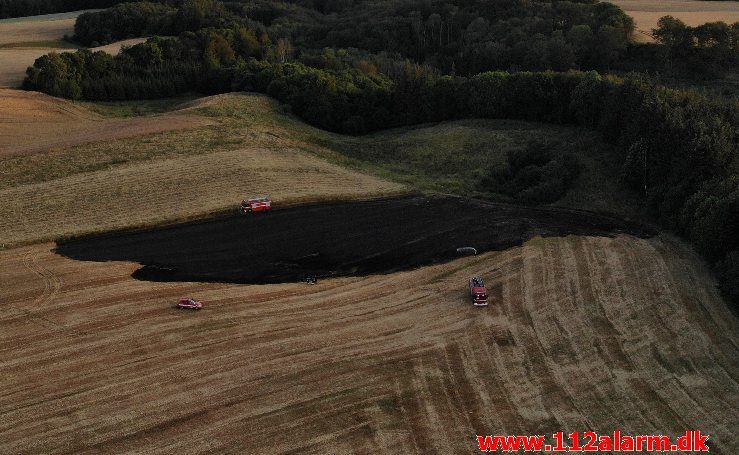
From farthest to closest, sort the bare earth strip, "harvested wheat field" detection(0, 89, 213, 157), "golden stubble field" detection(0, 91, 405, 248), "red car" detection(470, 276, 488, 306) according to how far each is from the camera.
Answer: "harvested wheat field" detection(0, 89, 213, 157) → "golden stubble field" detection(0, 91, 405, 248) → "red car" detection(470, 276, 488, 306) → the bare earth strip

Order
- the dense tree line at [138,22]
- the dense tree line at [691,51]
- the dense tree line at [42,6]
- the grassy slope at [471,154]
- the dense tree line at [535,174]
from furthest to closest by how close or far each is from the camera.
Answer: the dense tree line at [42,6]
the dense tree line at [138,22]
the dense tree line at [691,51]
the grassy slope at [471,154]
the dense tree line at [535,174]

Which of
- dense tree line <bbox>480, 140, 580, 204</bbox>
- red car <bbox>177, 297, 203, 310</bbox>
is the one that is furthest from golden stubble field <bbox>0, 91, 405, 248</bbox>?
→ red car <bbox>177, 297, 203, 310</bbox>

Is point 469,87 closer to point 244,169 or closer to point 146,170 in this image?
point 244,169

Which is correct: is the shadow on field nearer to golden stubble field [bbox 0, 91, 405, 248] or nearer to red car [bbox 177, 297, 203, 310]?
golden stubble field [bbox 0, 91, 405, 248]

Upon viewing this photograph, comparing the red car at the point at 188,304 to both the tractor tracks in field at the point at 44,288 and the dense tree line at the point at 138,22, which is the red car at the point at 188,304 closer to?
the tractor tracks in field at the point at 44,288

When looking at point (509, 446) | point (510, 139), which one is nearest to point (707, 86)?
point (510, 139)

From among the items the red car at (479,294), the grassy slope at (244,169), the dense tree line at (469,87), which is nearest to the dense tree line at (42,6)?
the dense tree line at (469,87)

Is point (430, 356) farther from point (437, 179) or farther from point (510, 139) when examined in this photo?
point (510, 139)
